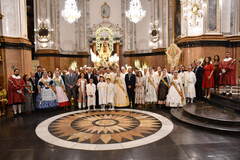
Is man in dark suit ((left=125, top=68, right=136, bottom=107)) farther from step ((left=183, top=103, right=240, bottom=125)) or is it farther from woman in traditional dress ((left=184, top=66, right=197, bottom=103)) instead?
step ((left=183, top=103, right=240, bottom=125))

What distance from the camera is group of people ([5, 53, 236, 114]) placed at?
7.38 meters

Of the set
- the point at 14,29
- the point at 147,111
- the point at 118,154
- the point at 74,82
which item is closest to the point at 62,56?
the point at 14,29

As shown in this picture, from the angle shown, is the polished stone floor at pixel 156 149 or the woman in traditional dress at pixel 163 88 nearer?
the polished stone floor at pixel 156 149

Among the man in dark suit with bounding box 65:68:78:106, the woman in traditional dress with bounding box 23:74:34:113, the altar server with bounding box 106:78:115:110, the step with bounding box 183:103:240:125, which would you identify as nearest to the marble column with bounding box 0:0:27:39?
the woman in traditional dress with bounding box 23:74:34:113

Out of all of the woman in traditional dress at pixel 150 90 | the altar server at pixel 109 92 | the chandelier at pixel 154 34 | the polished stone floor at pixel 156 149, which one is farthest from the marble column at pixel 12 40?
the chandelier at pixel 154 34

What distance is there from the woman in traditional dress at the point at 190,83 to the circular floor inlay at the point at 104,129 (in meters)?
2.14

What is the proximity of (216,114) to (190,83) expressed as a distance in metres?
2.30

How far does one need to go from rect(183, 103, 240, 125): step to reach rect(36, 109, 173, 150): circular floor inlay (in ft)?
3.20

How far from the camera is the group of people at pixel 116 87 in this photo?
7383 mm

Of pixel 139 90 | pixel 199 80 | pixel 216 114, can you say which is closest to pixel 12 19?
pixel 139 90

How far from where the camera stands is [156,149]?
4141mm

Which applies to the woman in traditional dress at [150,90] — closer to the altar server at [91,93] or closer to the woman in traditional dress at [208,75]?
the woman in traditional dress at [208,75]

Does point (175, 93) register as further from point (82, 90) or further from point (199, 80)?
point (82, 90)

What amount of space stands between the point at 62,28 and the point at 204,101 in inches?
590
